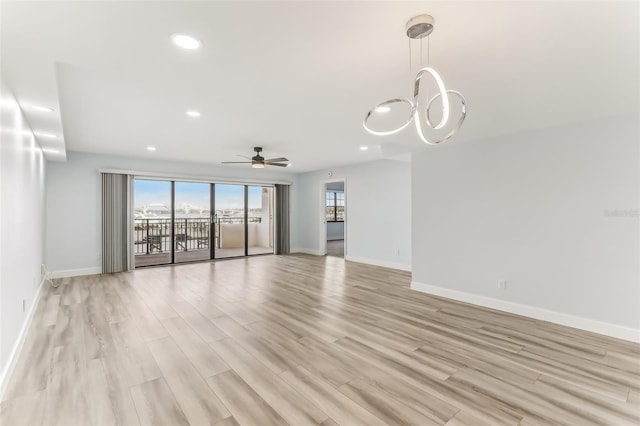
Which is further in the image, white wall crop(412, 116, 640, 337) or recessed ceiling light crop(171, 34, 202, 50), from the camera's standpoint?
white wall crop(412, 116, 640, 337)

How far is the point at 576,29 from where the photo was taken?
1.75 m

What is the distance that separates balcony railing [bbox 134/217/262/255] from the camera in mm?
7848

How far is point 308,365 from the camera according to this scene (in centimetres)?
249

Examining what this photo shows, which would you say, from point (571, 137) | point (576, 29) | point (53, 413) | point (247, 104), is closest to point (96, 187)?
Answer: point (247, 104)

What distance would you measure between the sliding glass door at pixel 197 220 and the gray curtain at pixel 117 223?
0.57 metres

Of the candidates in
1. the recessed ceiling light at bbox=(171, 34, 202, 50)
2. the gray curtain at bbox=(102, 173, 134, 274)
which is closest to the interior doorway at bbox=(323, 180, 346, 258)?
the gray curtain at bbox=(102, 173, 134, 274)

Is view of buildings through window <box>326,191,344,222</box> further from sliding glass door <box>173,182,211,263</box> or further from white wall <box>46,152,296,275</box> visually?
white wall <box>46,152,296,275</box>

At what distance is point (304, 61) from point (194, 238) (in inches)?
306

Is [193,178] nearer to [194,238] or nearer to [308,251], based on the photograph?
[194,238]

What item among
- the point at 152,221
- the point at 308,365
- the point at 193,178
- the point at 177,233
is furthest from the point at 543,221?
the point at 177,233

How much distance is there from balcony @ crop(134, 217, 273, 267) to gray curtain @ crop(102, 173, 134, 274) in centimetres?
86

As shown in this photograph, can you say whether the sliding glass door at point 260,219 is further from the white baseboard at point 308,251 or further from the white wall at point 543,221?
the white wall at point 543,221

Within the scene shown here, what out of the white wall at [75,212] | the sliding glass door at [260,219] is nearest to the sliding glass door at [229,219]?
the sliding glass door at [260,219]

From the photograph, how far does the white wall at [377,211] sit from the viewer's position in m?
6.49
